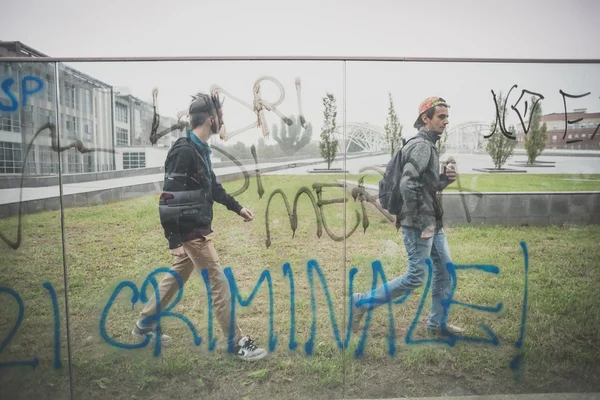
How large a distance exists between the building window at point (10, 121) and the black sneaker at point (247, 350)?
219cm

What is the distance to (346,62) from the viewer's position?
10.8 feet

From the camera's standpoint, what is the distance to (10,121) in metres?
3.25

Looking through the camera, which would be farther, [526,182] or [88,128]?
[526,182]

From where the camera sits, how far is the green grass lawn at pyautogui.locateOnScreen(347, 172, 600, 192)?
3416 mm

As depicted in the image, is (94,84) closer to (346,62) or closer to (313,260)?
(346,62)

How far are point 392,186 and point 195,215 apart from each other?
1.44 metres

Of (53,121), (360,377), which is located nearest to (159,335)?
(360,377)

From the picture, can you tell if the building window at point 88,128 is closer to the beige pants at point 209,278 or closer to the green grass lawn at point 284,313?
the green grass lawn at point 284,313

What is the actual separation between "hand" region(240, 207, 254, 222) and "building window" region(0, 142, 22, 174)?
1.61 m

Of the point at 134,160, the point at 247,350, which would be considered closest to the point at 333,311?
the point at 247,350

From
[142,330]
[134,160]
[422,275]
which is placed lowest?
[142,330]

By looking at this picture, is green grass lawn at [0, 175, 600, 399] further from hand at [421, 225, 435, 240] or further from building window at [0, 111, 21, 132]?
building window at [0, 111, 21, 132]

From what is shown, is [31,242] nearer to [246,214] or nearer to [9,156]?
[9,156]

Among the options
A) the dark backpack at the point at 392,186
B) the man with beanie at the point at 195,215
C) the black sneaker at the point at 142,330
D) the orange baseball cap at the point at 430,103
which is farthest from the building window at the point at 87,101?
the orange baseball cap at the point at 430,103
